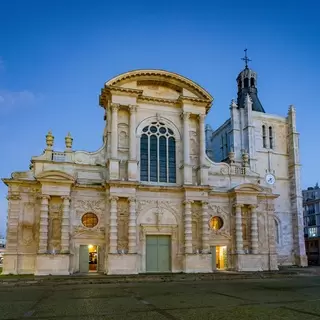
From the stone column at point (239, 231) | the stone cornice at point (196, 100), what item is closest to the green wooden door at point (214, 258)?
the stone column at point (239, 231)

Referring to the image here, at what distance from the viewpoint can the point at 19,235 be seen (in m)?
26.9

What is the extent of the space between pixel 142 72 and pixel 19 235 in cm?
1598

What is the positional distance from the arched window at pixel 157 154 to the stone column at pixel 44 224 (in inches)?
308

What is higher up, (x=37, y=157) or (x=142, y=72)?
(x=142, y=72)

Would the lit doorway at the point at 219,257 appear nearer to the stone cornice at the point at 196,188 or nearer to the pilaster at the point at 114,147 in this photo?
the stone cornice at the point at 196,188

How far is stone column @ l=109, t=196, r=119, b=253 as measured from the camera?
2745 centimetres

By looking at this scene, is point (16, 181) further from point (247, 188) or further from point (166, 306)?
point (166, 306)

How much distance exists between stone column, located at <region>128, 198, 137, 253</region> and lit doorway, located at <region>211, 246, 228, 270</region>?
7.14m

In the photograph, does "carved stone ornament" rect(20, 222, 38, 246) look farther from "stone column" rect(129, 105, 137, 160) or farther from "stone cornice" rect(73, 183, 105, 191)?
"stone column" rect(129, 105, 137, 160)

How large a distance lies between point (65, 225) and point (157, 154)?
31.2 ft

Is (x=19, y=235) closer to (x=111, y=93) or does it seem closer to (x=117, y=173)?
(x=117, y=173)

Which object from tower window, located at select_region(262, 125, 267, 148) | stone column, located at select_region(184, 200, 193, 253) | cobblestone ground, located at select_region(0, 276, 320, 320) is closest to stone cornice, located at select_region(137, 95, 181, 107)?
stone column, located at select_region(184, 200, 193, 253)

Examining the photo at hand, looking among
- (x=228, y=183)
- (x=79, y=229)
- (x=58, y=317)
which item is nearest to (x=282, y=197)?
(x=228, y=183)

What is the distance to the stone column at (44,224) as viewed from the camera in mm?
26219
